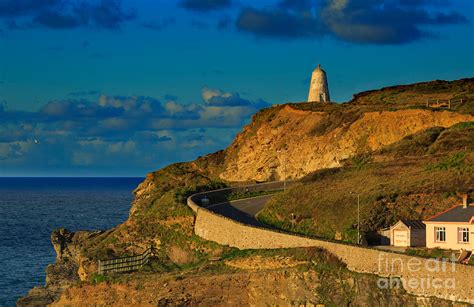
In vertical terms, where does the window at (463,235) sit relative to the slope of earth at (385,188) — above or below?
below

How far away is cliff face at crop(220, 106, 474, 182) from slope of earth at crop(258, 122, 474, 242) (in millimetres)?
4651

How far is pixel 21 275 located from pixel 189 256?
87.6 ft

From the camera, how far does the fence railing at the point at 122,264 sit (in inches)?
2036

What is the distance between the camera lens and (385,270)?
39.2 m

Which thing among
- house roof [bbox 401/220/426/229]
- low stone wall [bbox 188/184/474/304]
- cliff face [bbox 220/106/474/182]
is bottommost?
low stone wall [bbox 188/184/474/304]

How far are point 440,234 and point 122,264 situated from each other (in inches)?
760

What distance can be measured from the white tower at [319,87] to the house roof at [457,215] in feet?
171

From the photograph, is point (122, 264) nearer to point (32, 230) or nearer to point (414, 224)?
point (414, 224)

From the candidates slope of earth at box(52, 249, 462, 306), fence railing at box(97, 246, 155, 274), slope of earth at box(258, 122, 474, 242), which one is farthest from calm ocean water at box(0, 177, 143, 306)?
slope of earth at box(258, 122, 474, 242)

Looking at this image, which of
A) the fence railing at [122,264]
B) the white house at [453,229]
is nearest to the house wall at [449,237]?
the white house at [453,229]

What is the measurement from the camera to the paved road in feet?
198

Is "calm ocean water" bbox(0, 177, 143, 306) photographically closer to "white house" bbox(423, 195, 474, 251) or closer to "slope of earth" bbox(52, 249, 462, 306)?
"slope of earth" bbox(52, 249, 462, 306)

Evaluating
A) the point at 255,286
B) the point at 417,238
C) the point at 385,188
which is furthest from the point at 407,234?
the point at 385,188

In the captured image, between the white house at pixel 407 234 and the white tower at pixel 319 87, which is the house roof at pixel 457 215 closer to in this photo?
the white house at pixel 407 234
